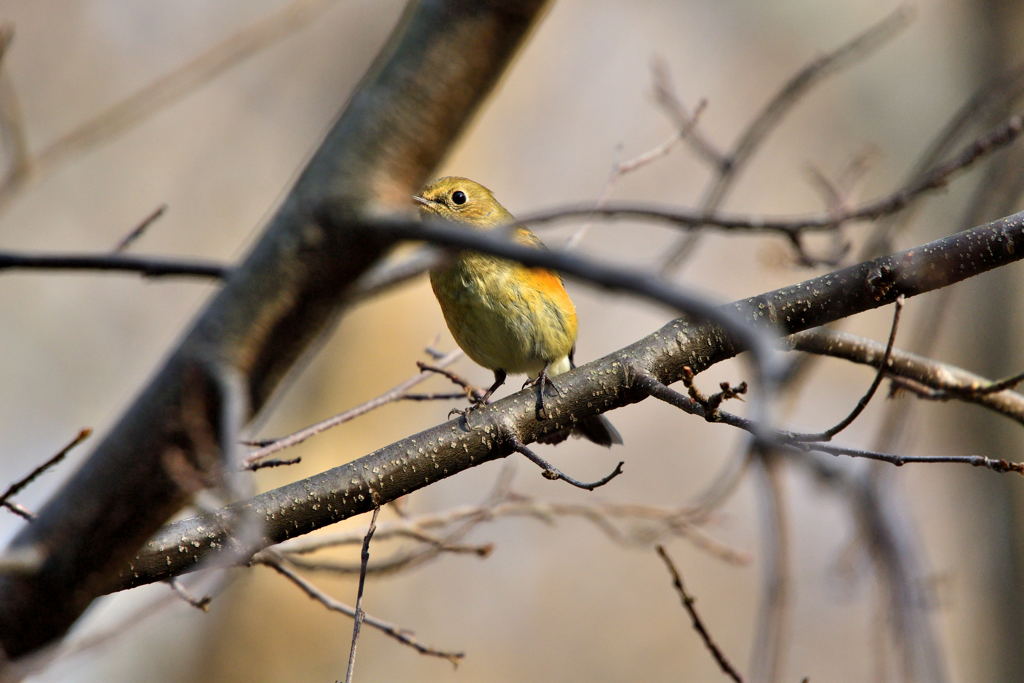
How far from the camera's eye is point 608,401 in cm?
235

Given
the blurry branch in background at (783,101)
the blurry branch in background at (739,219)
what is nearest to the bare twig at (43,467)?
the blurry branch in background at (739,219)

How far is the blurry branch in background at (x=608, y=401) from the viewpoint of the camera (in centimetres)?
206

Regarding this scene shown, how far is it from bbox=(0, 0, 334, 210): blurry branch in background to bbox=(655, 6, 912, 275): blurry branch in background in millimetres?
1631

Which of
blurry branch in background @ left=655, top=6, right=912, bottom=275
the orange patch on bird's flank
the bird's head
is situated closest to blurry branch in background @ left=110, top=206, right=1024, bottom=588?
blurry branch in background @ left=655, top=6, right=912, bottom=275

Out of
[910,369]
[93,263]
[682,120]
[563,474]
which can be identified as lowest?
[93,263]

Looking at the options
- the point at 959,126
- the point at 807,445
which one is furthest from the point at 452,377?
the point at 959,126

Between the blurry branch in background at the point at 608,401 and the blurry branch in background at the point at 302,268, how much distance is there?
27.6 inches

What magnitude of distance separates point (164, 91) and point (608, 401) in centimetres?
215

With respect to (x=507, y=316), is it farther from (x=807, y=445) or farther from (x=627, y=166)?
(x=807, y=445)

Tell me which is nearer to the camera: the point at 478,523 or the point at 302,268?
the point at 302,268

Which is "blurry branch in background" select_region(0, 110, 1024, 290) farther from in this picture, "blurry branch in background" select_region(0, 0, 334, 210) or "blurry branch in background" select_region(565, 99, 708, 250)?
"blurry branch in background" select_region(0, 0, 334, 210)

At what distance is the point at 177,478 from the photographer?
125 cm

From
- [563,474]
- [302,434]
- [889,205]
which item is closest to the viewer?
[563,474]

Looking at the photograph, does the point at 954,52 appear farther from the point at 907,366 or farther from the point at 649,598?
the point at 907,366
